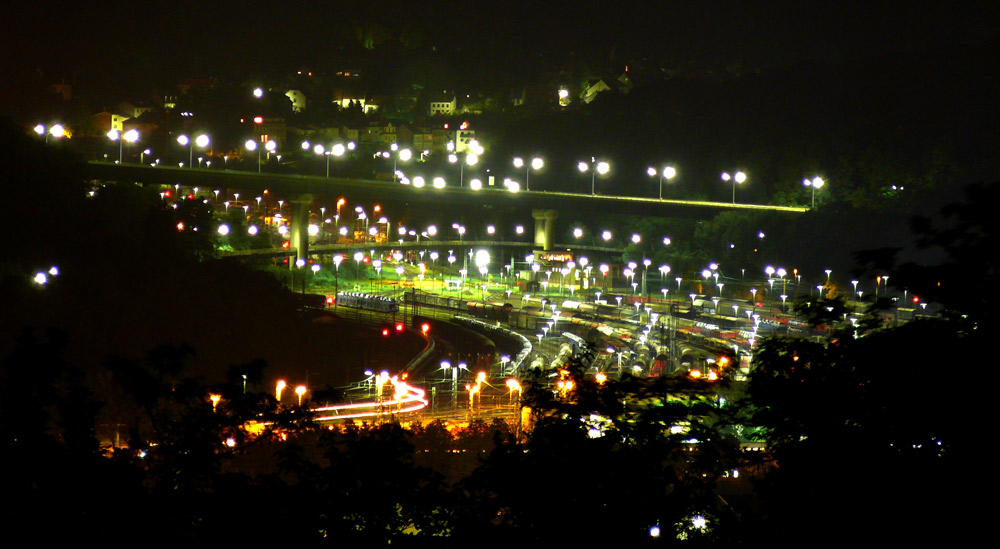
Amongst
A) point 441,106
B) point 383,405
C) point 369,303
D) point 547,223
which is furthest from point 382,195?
point 441,106

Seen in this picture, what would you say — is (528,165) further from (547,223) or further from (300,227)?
(300,227)

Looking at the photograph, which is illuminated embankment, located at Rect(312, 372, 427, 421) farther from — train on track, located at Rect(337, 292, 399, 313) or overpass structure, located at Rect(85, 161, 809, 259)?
overpass structure, located at Rect(85, 161, 809, 259)

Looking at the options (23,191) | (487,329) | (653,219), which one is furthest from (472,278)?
(23,191)

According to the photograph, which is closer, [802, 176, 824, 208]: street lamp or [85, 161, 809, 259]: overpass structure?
[85, 161, 809, 259]: overpass structure

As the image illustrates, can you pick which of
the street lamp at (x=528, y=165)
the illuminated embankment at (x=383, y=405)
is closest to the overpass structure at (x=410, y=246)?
the street lamp at (x=528, y=165)

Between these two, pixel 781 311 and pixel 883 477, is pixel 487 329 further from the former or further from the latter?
pixel 883 477

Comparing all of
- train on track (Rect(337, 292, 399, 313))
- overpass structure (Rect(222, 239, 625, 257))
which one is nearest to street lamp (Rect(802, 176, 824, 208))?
overpass structure (Rect(222, 239, 625, 257))
